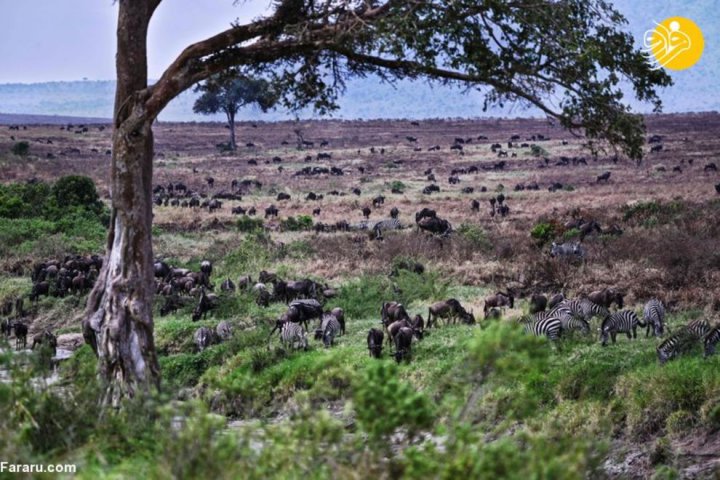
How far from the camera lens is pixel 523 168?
60562mm

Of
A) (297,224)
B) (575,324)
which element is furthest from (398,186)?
(575,324)

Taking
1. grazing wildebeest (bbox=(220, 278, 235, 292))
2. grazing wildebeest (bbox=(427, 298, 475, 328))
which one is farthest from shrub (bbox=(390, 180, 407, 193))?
grazing wildebeest (bbox=(427, 298, 475, 328))

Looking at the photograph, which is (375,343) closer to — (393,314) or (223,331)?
(393,314)

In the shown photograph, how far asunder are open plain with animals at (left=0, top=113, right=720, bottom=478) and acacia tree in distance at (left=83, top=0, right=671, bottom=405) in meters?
1.14

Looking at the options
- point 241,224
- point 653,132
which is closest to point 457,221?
point 241,224

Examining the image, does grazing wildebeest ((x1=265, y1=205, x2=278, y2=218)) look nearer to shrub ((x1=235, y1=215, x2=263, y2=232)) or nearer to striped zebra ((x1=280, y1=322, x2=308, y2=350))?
shrub ((x1=235, y1=215, x2=263, y2=232))

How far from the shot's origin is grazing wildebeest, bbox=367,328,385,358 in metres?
16.7

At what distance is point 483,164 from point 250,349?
4729 cm

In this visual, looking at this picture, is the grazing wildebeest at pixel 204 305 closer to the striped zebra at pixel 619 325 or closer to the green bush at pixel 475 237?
the green bush at pixel 475 237

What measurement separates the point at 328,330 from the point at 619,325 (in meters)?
5.33

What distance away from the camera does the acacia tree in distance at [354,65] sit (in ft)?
39.3

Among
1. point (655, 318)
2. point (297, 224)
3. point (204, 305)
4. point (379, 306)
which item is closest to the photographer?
point (655, 318)

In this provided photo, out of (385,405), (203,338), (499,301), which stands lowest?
(203,338)

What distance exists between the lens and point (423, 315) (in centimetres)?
2022
